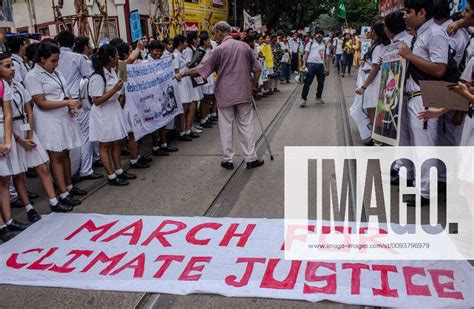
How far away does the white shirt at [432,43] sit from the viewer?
4188mm

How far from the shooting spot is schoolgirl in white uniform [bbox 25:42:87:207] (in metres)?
4.71

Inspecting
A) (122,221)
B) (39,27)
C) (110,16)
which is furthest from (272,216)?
(39,27)

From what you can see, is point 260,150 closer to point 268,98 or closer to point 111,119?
point 111,119

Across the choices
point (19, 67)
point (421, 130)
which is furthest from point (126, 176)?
point (421, 130)

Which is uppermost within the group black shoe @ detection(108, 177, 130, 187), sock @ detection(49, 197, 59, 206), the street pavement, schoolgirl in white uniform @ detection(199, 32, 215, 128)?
schoolgirl in white uniform @ detection(199, 32, 215, 128)

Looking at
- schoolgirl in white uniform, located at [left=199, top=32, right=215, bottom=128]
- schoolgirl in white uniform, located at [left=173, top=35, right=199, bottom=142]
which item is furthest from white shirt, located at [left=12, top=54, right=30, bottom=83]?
schoolgirl in white uniform, located at [left=199, top=32, right=215, bottom=128]

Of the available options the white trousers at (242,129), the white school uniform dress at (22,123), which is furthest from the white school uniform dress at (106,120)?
the white trousers at (242,129)

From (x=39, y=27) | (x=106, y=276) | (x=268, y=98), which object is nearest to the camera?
(x=106, y=276)

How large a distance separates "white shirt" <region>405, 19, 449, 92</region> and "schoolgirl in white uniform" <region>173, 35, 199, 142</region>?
4387 millimetres

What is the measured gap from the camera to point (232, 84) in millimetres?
6160

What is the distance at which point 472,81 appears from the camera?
350 centimetres

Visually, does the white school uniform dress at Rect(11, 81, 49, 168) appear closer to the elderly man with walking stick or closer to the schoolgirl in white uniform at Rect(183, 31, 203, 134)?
the elderly man with walking stick

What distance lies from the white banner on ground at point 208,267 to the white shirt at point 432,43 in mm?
1990

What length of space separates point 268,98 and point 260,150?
248 inches
